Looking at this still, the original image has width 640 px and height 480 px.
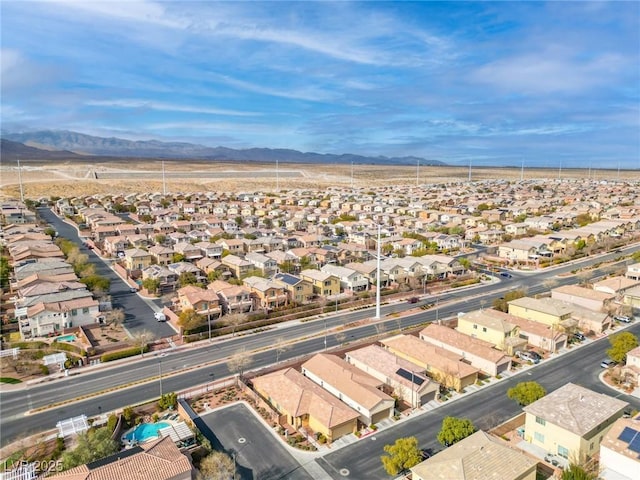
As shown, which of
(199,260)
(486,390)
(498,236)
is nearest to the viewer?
(486,390)

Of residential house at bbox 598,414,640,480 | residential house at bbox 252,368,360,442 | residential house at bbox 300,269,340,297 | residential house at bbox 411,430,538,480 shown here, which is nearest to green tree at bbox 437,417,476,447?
residential house at bbox 411,430,538,480

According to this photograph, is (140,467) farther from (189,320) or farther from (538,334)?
(538,334)

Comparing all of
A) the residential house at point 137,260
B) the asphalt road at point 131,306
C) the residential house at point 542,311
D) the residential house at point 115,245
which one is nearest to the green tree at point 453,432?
the residential house at point 542,311

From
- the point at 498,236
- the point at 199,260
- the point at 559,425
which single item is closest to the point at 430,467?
the point at 559,425

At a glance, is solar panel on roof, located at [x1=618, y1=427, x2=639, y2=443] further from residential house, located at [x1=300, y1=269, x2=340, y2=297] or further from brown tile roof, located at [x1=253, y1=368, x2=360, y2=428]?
residential house, located at [x1=300, y1=269, x2=340, y2=297]

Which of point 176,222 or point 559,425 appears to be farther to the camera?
point 176,222

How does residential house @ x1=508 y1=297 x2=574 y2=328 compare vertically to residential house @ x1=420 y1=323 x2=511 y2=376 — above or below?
above

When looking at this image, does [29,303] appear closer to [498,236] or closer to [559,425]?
[559,425]
